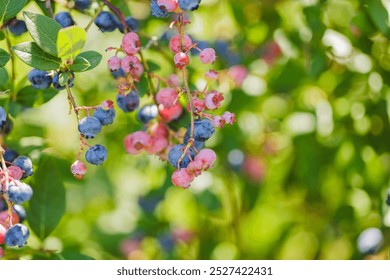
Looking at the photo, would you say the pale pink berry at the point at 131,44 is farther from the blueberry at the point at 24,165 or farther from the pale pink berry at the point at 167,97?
the blueberry at the point at 24,165

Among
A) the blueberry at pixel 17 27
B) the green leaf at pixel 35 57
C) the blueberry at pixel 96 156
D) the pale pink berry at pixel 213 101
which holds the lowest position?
the blueberry at pixel 96 156

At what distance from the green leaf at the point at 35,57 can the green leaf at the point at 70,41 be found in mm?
24

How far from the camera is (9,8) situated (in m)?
1.06

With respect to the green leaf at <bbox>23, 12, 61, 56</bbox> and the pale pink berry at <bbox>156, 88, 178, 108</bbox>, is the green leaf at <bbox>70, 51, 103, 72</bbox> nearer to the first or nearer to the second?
the green leaf at <bbox>23, 12, 61, 56</bbox>

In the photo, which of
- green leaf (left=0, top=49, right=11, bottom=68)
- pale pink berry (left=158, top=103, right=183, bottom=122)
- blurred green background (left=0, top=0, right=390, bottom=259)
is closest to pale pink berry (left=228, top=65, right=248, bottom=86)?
blurred green background (left=0, top=0, right=390, bottom=259)

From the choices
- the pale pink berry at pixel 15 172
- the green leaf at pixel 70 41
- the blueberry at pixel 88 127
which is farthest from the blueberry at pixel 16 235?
the green leaf at pixel 70 41

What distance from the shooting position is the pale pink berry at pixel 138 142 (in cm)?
128

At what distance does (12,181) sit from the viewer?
1.01m

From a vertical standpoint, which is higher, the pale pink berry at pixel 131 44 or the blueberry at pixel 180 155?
the pale pink berry at pixel 131 44

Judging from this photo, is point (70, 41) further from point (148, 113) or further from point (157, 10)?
point (148, 113)

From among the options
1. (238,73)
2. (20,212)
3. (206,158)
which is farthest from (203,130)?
(238,73)
